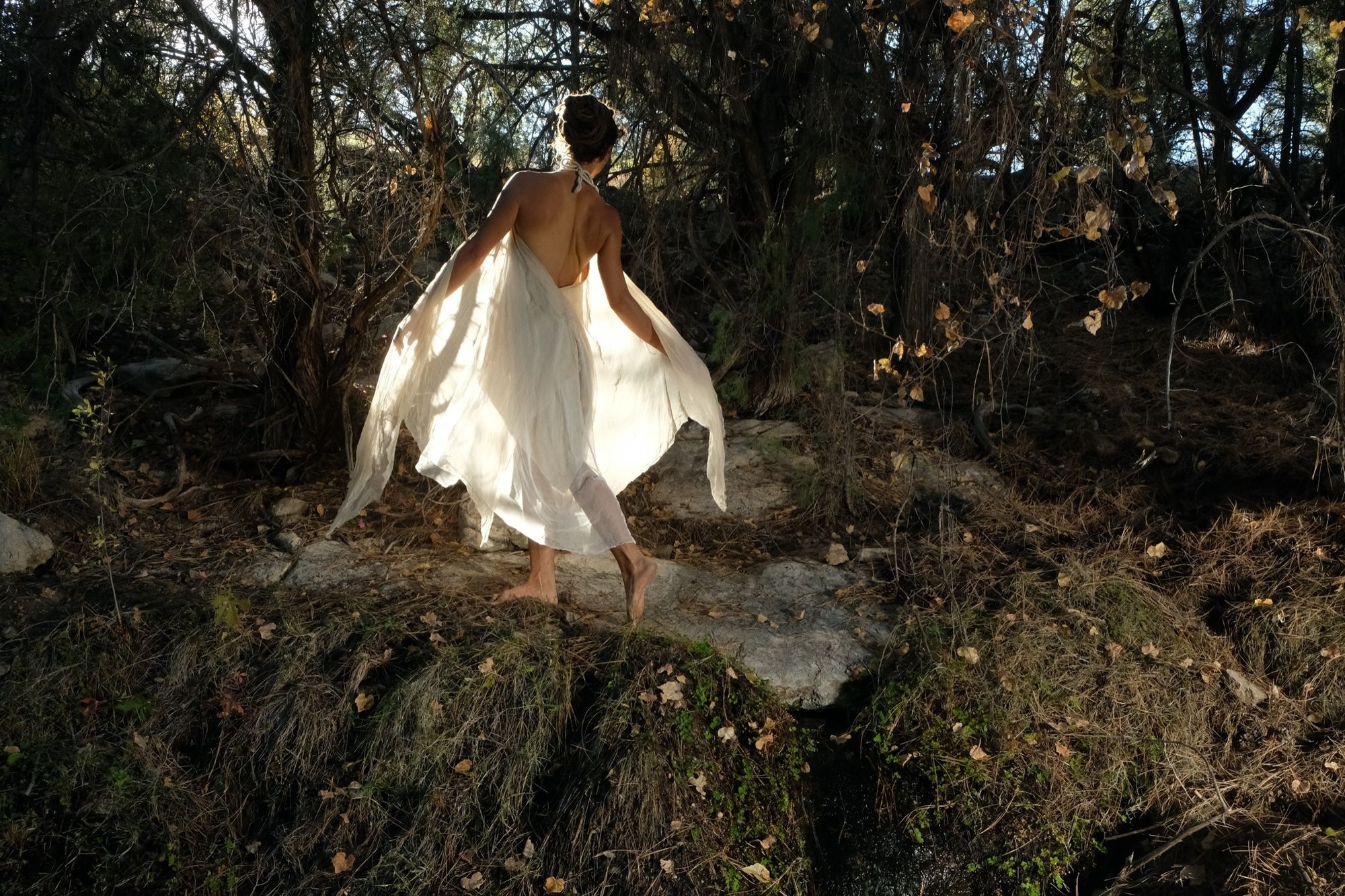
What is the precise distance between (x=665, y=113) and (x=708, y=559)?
7.46 feet

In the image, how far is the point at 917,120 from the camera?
481 cm

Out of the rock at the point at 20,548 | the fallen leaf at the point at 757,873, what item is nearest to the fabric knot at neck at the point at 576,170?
the fallen leaf at the point at 757,873

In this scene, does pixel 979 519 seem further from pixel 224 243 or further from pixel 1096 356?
pixel 224 243

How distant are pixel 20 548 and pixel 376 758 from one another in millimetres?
1890

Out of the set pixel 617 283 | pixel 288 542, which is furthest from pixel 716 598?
pixel 288 542

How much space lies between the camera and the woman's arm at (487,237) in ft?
13.0

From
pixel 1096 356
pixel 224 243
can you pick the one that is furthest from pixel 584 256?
pixel 1096 356

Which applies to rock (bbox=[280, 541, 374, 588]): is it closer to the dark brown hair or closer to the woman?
the woman

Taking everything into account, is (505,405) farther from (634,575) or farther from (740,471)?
(740,471)

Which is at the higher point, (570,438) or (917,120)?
(917,120)

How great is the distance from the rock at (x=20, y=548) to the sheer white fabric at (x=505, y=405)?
4.55 ft

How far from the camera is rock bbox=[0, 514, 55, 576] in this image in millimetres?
4477

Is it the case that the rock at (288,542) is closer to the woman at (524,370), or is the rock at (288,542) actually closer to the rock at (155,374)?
the woman at (524,370)

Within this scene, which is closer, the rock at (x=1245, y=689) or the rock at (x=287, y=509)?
the rock at (x=1245, y=689)
